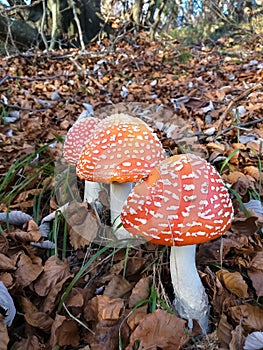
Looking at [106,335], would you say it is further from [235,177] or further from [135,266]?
[235,177]

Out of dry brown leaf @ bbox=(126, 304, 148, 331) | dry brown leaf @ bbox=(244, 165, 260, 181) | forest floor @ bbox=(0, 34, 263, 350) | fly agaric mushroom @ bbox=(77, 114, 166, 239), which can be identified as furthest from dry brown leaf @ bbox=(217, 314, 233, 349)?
dry brown leaf @ bbox=(244, 165, 260, 181)

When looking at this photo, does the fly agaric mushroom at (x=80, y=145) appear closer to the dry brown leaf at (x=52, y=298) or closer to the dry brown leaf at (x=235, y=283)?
the dry brown leaf at (x=52, y=298)

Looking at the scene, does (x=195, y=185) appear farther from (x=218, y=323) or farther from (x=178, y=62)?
(x=178, y=62)

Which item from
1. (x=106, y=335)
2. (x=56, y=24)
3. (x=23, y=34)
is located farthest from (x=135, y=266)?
(x=56, y=24)

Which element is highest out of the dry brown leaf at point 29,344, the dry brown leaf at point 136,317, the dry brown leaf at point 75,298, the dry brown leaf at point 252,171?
the dry brown leaf at point 252,171

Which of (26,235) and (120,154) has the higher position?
(120,154)

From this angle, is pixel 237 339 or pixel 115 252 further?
pixel 115 252

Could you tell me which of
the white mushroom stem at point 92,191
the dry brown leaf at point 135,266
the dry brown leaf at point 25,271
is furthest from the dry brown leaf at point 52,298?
the white mushroom stem at point 92,191

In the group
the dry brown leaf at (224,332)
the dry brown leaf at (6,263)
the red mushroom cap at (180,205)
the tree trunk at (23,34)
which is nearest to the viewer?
the red mushroom cap at (180,205)
